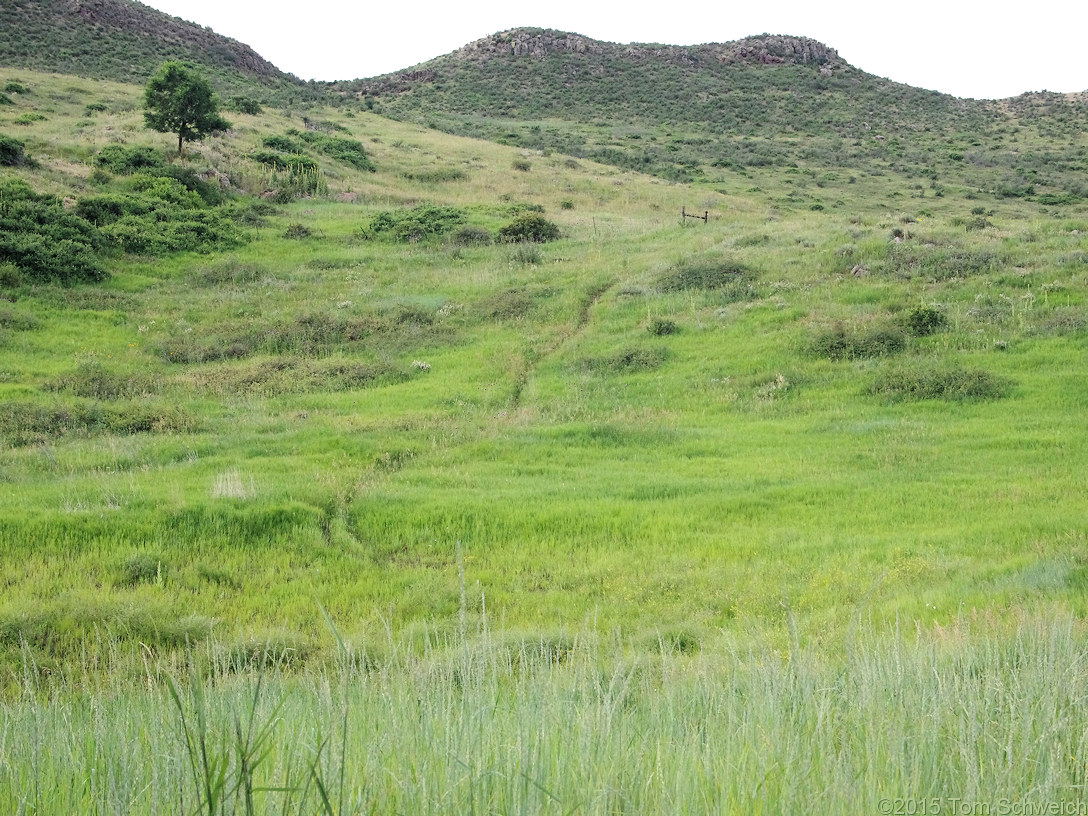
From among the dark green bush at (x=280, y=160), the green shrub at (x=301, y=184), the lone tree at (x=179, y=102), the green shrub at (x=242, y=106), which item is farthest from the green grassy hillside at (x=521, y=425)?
the green shrub at (x=242, y=106)

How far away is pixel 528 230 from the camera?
32875 millimetres

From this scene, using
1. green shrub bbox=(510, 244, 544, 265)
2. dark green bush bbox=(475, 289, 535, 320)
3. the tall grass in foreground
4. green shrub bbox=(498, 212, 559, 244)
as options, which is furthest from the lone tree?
the tall grass in foreground

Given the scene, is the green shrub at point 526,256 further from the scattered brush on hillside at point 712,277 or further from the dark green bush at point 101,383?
the dark green bush at point 101,383

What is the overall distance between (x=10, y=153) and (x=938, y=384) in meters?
33.3

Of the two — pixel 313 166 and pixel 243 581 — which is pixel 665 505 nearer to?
pixel 243 581

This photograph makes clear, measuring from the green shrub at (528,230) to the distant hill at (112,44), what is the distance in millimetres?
47311

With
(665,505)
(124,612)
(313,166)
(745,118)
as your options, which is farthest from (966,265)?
(745,118)

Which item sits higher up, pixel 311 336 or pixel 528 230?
pixel 528 230

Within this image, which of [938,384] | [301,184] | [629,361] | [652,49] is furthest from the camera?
[652,49]

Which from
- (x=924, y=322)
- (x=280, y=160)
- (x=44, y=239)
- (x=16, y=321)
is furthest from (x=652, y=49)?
(x=16, y=321)

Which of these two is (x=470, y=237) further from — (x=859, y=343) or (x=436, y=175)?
(x=859, y=343)

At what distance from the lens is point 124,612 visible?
7203 millimetres

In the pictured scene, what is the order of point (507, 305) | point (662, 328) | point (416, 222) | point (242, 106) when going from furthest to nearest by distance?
1. point (242, 106)
2. point (416, 222)
3. point (507, 305)
4. point (662, 328)

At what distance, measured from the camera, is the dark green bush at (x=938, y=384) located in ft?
50.1
